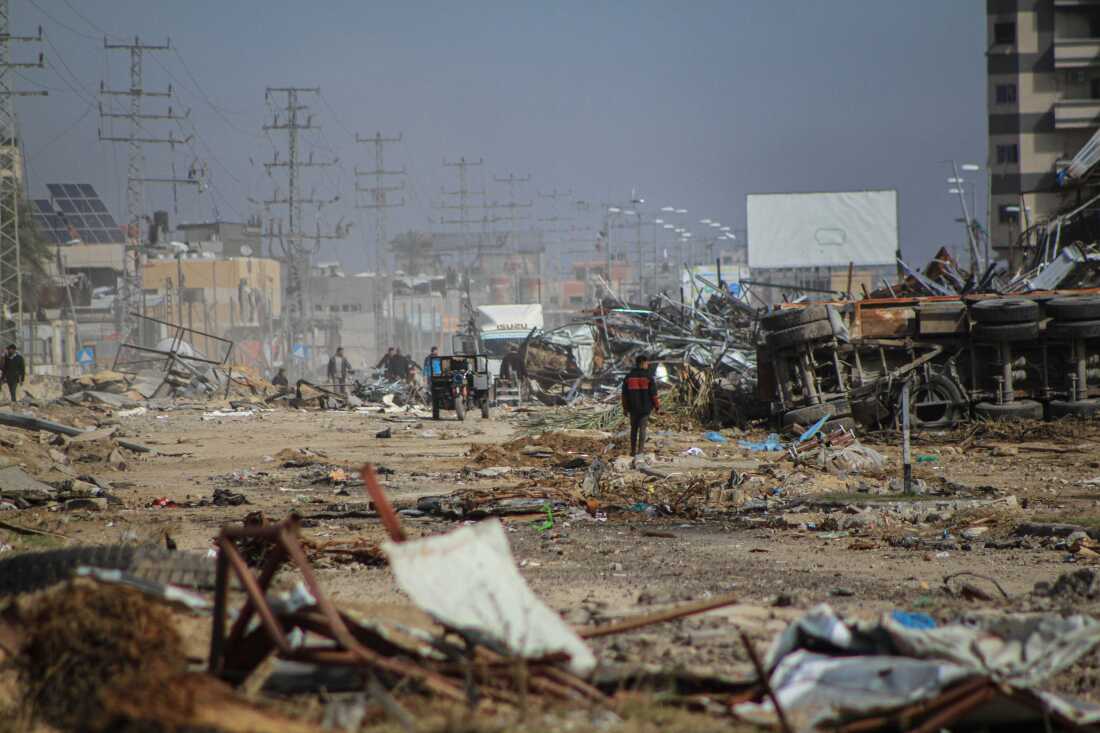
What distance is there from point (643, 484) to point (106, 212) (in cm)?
8177

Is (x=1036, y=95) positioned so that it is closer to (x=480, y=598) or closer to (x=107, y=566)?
(x=107, y=566)

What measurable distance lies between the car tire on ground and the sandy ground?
0.69 metres

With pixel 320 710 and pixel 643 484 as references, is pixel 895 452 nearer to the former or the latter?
pixel 643 484

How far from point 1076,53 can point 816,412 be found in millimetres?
51968

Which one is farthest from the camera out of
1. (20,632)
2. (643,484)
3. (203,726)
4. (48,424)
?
(48,424)

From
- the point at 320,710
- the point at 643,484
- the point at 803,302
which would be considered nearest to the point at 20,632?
the point at 320,710

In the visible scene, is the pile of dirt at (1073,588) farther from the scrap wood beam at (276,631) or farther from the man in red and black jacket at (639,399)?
the man in red and black jacket at (639,399)

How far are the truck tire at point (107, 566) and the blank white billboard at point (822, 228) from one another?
46969 mm

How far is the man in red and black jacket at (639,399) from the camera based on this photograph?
1806 cm

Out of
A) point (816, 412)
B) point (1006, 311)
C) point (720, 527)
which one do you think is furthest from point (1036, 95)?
point (720, 527)

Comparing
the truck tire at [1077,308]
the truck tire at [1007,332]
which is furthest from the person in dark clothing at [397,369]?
the truck tire at [1077,308]

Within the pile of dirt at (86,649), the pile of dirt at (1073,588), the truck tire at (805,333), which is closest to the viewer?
the pile of dirt at (86,649)

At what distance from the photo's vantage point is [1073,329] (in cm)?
1975

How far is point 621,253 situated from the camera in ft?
342
